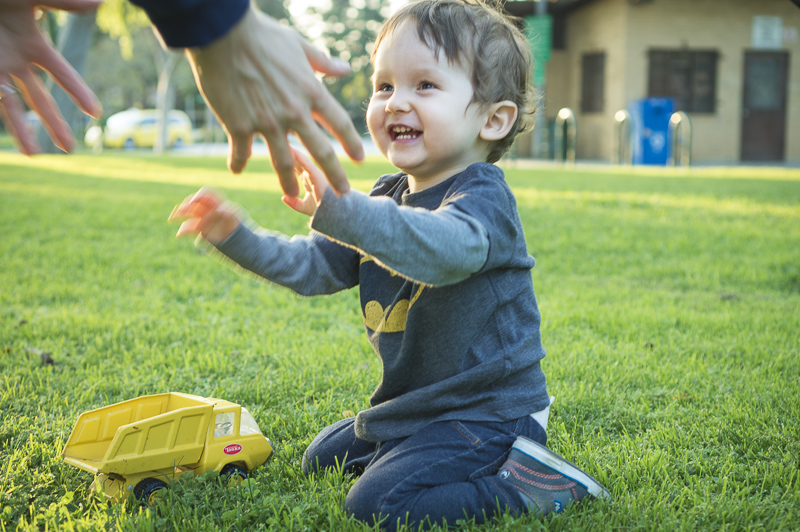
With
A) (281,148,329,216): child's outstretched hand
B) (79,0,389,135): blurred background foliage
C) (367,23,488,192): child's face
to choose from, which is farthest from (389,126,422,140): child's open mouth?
(79,0,389,135): blurred background foliage

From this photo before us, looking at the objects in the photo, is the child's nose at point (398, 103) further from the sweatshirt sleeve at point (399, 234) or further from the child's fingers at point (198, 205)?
the child's fingers at point (198, 205)

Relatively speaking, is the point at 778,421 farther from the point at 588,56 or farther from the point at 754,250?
the point at 588,56

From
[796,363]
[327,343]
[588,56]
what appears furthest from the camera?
[588,56]

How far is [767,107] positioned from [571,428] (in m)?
18.1

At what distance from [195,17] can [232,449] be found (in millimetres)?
1191

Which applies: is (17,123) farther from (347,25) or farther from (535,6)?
(347,25)

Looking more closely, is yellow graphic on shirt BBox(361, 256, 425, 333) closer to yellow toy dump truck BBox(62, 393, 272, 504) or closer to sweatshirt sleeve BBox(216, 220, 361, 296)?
sweatshirt sleeve BBox(216, 220, 361, 296)

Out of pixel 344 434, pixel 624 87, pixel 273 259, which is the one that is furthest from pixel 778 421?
pixel 624 87

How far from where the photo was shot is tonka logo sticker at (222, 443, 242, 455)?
1.93 meters

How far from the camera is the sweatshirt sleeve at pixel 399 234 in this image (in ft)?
4.61

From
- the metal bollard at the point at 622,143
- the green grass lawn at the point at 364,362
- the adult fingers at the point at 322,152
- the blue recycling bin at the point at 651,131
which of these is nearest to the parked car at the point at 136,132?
the metal bollard at the point at 622,143

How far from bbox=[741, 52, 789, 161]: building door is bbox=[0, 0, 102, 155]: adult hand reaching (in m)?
18.9

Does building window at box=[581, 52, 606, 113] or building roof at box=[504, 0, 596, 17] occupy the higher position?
building roof at box=[504, 0, 596, 17]

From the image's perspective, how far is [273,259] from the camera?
176 cm
